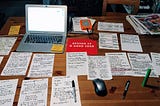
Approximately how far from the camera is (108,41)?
1.29 meters

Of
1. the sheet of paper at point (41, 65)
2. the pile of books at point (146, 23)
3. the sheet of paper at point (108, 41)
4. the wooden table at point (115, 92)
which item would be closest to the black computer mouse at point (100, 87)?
the wooden table at point (115, 92)

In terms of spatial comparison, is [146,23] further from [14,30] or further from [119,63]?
[14,30]

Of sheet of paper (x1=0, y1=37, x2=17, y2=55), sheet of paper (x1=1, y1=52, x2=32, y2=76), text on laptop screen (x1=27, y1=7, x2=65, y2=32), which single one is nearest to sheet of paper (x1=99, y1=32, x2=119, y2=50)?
text on laptop screen (x1=27, y1=7, x2=65, y2=32)

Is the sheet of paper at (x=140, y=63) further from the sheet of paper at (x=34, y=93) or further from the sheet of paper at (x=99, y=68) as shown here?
the sheet of paper at (x=34, y=93)

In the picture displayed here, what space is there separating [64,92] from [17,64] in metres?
0.34

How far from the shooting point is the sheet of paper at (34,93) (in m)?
0.83

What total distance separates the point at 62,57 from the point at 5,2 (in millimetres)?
3156

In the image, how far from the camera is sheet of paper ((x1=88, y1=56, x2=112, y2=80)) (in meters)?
0.99

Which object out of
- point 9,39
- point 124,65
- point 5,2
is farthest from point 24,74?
point 5,2

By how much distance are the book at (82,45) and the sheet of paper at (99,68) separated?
0.07 meters

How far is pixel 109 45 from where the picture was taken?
1.25m

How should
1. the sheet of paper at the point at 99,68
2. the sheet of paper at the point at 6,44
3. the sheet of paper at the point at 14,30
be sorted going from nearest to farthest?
the sheet of paper at the point at 99,68 → the sheet of paper at the point at 6,44 → the sheet of paper at the point at 14,30

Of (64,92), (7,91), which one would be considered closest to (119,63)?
(64,92)

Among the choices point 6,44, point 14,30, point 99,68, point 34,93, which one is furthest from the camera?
point 14,30
